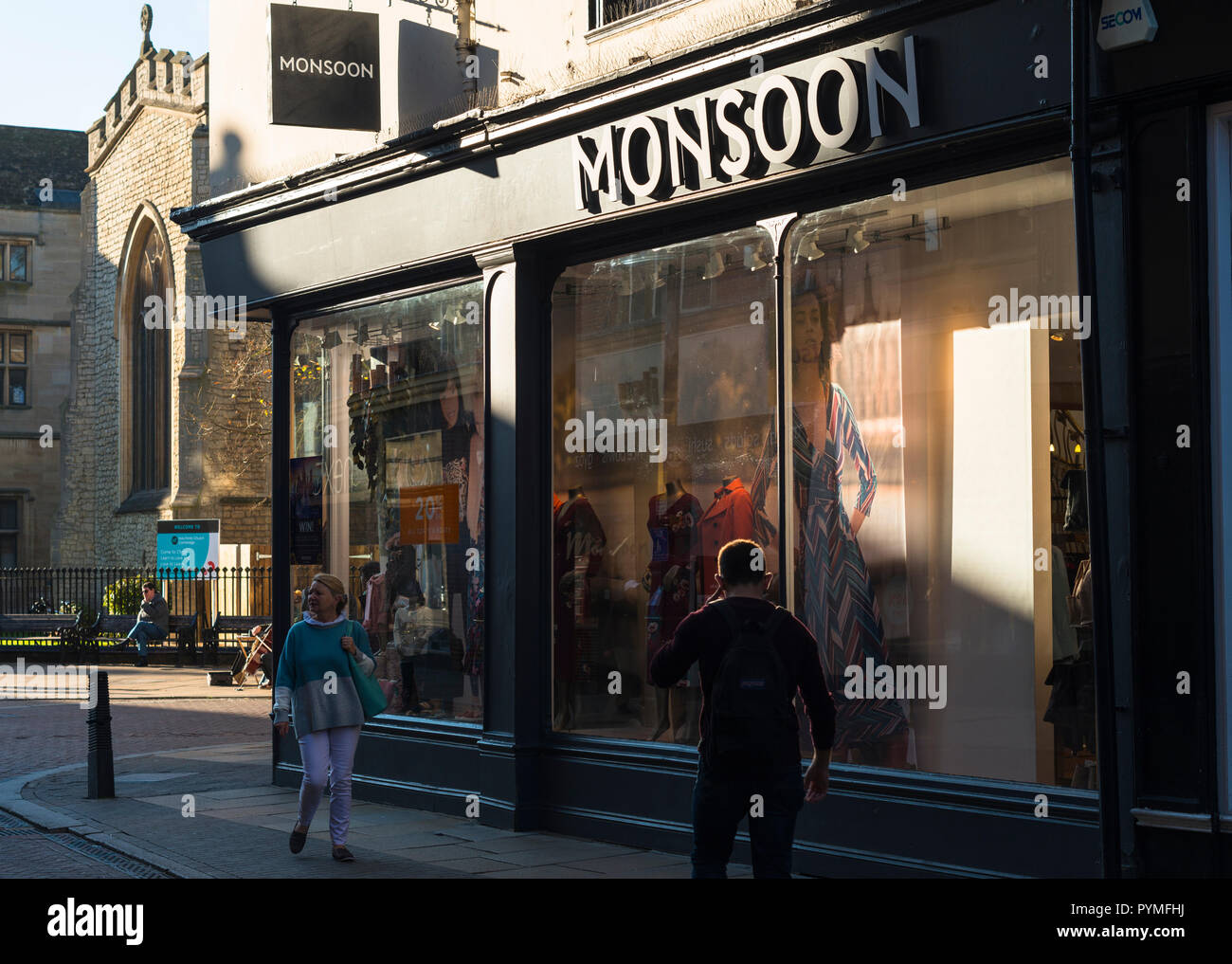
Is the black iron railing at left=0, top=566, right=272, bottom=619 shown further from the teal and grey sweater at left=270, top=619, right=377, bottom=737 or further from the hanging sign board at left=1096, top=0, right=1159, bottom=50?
the hanging sign board at left=1096, top=0, right=1159, bottom=50

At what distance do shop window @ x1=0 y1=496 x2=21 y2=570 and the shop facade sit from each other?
1586 inches

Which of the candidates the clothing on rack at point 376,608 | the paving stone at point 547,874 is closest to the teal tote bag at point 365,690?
the paving stone at point 547,874

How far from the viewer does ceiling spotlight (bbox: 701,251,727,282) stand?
9.38 metres

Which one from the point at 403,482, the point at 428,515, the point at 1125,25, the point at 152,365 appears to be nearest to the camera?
the point at 1125,25

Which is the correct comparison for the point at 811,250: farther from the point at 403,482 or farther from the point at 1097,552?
the point at 403,482

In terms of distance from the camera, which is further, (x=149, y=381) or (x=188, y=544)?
(x=149, y=381)

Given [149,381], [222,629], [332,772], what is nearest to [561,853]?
[332,772]

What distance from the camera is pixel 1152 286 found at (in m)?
6.80

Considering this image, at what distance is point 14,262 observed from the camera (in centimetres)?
5050

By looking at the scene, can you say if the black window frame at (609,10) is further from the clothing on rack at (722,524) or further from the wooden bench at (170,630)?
the wooden bench at (170,630)

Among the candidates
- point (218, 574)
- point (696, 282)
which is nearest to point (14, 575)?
point (218, 574)

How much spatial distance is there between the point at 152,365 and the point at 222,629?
15.0 meters

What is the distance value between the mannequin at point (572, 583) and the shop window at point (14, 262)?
44883 millimetres

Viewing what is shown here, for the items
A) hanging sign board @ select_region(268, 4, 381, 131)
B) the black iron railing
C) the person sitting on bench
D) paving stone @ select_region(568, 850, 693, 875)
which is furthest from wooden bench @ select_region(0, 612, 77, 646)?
paving stone @ select_region(568, 850, 693, 875)
